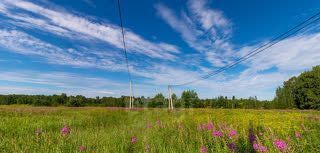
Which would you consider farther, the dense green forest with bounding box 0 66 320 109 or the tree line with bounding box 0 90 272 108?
the tree line with bounding box 0 90 272 108

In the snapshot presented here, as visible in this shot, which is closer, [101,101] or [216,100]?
[101,101]

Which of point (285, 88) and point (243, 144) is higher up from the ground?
point (285, 88)

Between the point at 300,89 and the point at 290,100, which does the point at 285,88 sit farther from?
the point at 300,89

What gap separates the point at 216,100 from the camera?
306 feet

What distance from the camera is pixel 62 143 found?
16.5 feet

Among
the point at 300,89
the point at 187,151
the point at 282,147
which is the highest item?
the point at 300,89

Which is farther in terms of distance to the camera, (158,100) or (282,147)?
(158,100)

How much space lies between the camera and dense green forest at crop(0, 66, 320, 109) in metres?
59.8

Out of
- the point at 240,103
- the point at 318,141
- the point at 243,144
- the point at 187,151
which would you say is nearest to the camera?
the point at 243,144

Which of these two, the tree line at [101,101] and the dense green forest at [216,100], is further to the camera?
the tree line at [101,101]

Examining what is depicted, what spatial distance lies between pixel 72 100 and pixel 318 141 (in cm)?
7717

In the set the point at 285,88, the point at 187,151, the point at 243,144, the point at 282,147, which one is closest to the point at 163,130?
the point at 187,151

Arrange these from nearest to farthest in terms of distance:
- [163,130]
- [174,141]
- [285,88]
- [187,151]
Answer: [187,151] → [174,141] → [163,130] → [285,88]

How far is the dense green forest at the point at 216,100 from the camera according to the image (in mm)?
59812
